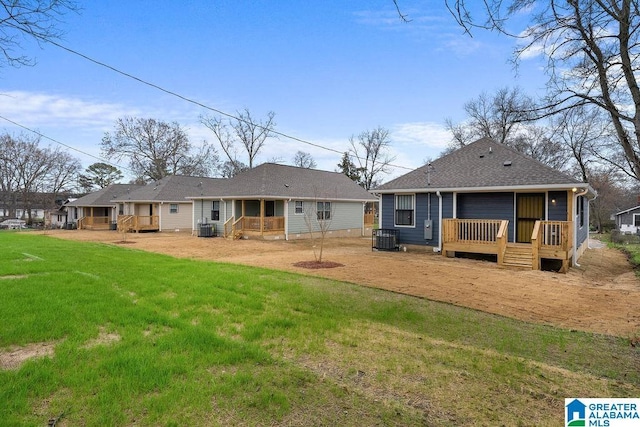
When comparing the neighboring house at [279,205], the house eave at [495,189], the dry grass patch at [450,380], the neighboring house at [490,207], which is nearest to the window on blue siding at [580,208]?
the neighboring house at [490,207]

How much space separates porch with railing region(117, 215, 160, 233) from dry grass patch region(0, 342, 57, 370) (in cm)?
2539

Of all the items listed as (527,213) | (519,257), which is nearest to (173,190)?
(527,213)

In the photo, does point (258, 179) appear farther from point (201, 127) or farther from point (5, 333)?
point (201, 127)

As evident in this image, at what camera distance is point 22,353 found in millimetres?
3652

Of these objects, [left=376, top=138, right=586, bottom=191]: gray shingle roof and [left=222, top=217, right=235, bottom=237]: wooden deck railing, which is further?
[left=222, top=217, right=235, bottom=237]: wooden deck railing

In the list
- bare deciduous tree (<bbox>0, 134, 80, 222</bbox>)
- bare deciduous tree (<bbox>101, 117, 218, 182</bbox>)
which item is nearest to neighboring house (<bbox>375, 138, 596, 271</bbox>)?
bare deciduous tree (<bbox>101, 117, 218, 182</bbox>)

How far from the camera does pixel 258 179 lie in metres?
22.1

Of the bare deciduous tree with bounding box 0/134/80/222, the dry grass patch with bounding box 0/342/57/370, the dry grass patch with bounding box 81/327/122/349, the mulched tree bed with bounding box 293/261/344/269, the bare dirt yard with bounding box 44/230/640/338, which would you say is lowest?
the bare dirt yard with bounding box 44/230/640/338

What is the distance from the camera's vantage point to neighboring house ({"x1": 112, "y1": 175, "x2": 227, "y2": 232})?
89.6 feet

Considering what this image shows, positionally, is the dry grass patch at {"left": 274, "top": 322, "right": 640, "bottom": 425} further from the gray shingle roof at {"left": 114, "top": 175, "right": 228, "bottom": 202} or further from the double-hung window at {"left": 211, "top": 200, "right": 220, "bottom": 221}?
the gray shingle roof at {"left": 114, "top": 175, "right": 228, "bottom": 202}

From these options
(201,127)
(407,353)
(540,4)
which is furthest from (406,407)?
(201,127)

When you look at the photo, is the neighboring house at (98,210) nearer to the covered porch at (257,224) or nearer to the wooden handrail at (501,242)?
the covered porch at (257,224)

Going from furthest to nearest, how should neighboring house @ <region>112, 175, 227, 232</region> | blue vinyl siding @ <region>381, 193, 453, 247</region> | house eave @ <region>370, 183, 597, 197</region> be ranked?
neighboring house @ <region>112, 175, 227, 232</region> → blue vinyl siding @ <region>381, 193, 453, 247</region> → house eave @ <region>370, 183, 597, 197</region>

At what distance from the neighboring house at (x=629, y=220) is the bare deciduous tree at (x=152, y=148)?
48.2 metres
